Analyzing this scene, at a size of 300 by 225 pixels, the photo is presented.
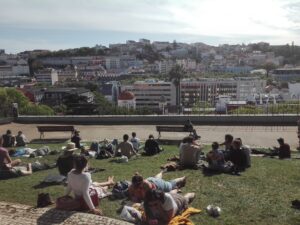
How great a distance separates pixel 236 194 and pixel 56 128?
29.7 ft

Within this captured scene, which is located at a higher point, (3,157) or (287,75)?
(287,75)

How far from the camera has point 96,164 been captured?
36.4 ft

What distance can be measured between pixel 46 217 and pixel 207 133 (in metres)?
10.4

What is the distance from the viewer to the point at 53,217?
6.85 meters

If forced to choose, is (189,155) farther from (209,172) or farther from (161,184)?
(161,184)

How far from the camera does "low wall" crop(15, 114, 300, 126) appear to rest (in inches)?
697

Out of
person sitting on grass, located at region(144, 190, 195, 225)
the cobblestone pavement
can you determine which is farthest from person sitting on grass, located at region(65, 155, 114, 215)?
person sitting on grass, located at region(144, 190, 195, 225)

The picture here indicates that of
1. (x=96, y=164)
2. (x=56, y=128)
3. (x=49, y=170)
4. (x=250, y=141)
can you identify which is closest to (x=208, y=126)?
Result: (x=250, y=141)

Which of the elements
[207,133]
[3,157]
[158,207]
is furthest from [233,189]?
[207,133]

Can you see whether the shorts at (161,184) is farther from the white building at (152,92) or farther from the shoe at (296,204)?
the white building at (152,92)

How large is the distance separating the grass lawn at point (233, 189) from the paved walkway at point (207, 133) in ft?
13.1

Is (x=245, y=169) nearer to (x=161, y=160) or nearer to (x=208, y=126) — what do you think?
(x=161, y=160)

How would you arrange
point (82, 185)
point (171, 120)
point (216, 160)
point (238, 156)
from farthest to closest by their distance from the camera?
point (171, 120) → point (238, 156) → point (216, 160) → point (82, 185)

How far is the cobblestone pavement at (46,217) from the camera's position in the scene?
6.62 metres
